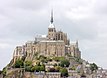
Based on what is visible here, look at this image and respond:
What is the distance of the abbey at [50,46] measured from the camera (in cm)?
9069

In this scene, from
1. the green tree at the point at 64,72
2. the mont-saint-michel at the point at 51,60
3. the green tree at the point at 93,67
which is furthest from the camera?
the green tree at the point at 93,67

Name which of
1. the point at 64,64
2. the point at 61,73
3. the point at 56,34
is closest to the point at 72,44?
the point at 56,34

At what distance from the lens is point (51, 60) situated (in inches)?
3462

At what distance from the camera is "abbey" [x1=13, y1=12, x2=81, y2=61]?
9069 cm

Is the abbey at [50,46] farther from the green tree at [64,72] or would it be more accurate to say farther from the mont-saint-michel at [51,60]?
the green tree at [64,72]

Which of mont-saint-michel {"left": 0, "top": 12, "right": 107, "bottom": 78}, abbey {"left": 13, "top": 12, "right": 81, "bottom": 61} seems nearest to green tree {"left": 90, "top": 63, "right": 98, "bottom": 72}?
mont-saint-michel {"left": 0, "top": 12, "right": 107, "bottom": 78}

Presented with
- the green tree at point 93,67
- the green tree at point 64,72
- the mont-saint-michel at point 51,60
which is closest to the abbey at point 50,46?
the mont-saint-michel at point 51,60

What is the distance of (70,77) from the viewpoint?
253ft

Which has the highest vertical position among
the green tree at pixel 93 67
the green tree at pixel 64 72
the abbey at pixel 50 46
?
the abbey at pixel 50 46

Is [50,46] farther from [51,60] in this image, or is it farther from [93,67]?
[93,67]

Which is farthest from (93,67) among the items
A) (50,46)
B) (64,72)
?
(64,72)

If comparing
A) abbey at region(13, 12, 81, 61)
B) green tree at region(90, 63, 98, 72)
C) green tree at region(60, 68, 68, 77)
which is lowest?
green tree at region(60, 68, 68, 77)

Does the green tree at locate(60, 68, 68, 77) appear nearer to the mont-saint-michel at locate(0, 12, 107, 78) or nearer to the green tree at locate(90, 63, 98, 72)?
the mont-saint-michel at locate(0, 12, 107, 78)

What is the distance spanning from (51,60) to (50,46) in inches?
174
